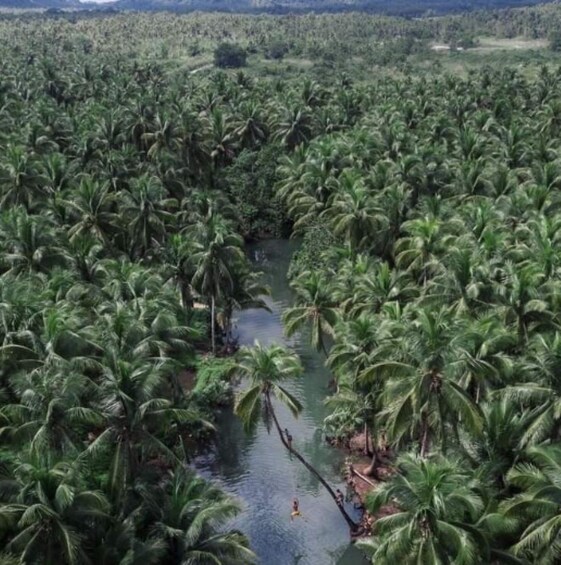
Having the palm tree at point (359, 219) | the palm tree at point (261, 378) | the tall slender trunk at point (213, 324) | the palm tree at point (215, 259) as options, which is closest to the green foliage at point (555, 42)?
the palm tree at point (359, 219)

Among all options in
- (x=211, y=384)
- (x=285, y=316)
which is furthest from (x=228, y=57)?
(x=211, y=384)

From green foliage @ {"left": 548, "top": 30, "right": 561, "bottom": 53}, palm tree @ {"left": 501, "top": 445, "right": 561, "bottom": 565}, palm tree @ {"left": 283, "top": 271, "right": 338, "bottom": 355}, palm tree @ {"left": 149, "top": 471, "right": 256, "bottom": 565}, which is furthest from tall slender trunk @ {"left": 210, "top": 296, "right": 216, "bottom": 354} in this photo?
green foliage @ {"left": 548, "top": 30, "right": 561, "bottom": 53}

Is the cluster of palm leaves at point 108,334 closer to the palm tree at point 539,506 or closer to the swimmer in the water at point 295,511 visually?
the swimmer in the water at point 295,511

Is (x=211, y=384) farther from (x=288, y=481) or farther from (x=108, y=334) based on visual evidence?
(x=108, y=334)

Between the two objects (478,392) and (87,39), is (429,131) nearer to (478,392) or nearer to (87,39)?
(478,392)

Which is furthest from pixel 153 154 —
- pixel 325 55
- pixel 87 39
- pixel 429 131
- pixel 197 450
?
pixel 87 39

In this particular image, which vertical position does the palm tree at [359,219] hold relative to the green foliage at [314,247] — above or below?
above

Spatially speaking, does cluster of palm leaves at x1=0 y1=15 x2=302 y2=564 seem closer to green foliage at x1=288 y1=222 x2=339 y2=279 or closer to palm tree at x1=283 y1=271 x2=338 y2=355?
palm tree at x1=283 y1=271 x2=338 y2=355
